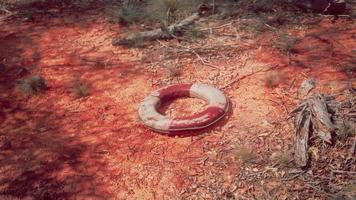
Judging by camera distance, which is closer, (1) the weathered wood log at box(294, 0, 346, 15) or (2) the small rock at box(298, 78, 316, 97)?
(2) the small rock at box(298, 78, 316, 97)

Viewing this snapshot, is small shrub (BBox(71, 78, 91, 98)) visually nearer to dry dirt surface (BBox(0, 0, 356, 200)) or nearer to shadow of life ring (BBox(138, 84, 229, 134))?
dry dirt surface (BBox(0, 0, 356, 200))

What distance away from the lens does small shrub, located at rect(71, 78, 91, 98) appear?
4.88 m

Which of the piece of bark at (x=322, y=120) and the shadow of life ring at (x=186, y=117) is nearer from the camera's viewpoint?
the piece of bark at (x=322, y=120)

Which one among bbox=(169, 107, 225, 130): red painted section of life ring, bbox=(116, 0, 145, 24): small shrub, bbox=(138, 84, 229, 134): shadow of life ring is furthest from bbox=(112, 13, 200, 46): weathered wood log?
bbox=(169, 107, 225, 130): red painted section of life ring

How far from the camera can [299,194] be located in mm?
3324

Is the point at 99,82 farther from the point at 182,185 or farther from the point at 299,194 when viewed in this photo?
the point at 299,194

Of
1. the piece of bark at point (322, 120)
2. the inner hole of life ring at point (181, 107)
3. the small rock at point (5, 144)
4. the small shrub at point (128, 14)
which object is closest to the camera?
the piece of bark at point (322, 120)

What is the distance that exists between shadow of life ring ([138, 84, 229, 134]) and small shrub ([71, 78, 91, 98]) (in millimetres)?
886

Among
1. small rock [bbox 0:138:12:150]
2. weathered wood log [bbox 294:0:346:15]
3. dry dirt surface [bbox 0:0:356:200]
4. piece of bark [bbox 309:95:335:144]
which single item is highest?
weathered wood log [bbox 294:0:346:15]

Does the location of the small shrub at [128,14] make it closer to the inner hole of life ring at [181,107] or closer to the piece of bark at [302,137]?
the inner hole of life ring at [181,107]

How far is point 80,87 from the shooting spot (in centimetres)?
492

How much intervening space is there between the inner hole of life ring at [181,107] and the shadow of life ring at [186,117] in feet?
0.17

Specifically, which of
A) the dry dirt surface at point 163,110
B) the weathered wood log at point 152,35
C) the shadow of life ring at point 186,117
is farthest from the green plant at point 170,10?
the shadow of life ring at point 186,117

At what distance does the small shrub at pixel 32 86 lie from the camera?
4977 millimetres
